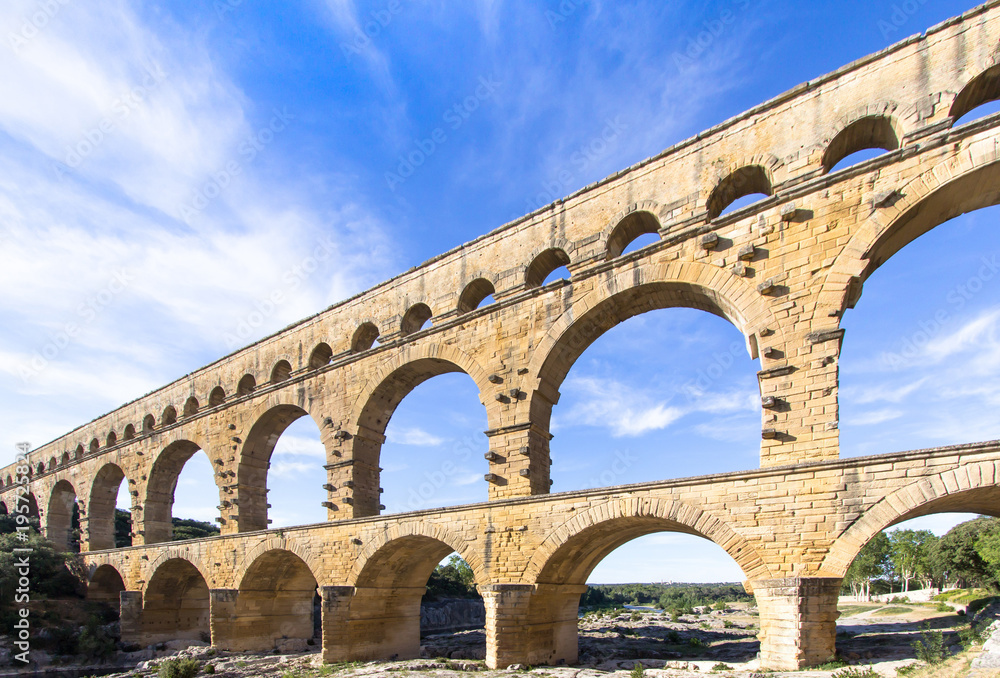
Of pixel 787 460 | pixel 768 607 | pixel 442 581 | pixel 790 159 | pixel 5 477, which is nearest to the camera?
pixel 768 607

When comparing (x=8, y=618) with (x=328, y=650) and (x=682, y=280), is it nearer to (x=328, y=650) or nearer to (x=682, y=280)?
(x=328, y=650)

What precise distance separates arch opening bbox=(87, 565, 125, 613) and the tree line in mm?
26876

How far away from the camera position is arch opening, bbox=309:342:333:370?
1680cm

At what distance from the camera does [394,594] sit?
14.0m

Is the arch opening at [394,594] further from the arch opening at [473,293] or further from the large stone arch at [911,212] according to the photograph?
the large stone arch at [911,212]

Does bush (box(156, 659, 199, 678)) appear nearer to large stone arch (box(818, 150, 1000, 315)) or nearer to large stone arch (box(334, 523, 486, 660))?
large stone arch (box(334, 523, 486, 660))

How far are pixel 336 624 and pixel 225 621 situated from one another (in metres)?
4.90

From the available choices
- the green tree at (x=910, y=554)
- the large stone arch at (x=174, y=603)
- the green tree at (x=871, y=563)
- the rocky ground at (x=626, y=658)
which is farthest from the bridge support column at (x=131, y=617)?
the green tree at (x=910, y=554)

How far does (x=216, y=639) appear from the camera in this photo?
15.9m

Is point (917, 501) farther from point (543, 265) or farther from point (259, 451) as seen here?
point (259, 451)

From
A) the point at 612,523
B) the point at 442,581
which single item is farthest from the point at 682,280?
the point at 442,581

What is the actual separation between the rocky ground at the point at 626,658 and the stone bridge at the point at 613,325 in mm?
717

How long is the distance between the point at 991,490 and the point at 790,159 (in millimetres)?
5424

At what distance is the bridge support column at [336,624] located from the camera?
1294 cm
